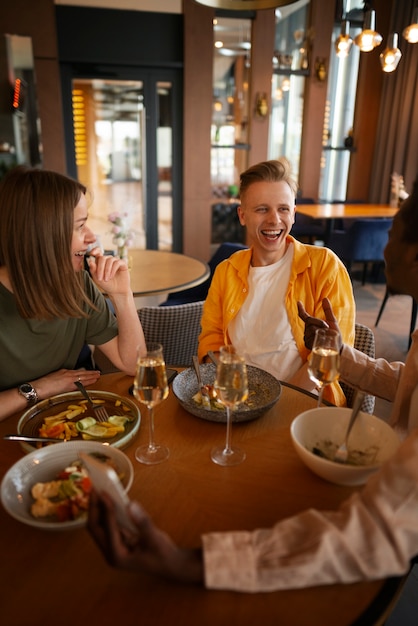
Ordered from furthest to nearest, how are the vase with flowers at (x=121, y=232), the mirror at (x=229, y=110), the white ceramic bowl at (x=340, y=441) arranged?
the mirror at (x=229, y=110) → the vase with flowers at (x=121, y=232) → the white ceramic bowl at (x=340, y=441)

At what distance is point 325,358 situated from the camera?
1212mm

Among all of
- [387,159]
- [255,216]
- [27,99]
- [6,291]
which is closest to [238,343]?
[255,216]

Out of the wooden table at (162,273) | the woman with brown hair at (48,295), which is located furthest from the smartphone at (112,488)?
the wooden table at (162,273)

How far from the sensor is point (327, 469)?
1.02 metres

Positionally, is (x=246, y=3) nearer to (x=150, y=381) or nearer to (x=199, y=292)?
(x=150, y=381)

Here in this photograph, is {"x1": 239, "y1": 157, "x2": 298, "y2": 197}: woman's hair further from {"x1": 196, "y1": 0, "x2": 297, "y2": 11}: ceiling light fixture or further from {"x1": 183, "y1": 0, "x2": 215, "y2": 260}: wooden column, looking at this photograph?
{"x1": 183, "y1": 0, "x2": 215, "y2": 260}: wooden column

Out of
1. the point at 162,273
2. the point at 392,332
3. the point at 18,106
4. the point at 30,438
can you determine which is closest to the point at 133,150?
the point at 18,106

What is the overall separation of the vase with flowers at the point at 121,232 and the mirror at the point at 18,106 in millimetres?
3216

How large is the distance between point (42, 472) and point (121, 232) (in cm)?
232

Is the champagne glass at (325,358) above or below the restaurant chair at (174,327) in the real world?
above

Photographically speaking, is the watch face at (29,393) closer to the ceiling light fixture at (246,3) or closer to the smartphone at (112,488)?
the smartphone at (112,488)

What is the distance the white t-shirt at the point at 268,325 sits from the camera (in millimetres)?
1841

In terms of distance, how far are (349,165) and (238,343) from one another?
6.28 meters

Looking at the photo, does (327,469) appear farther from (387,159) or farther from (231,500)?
(387,159)
